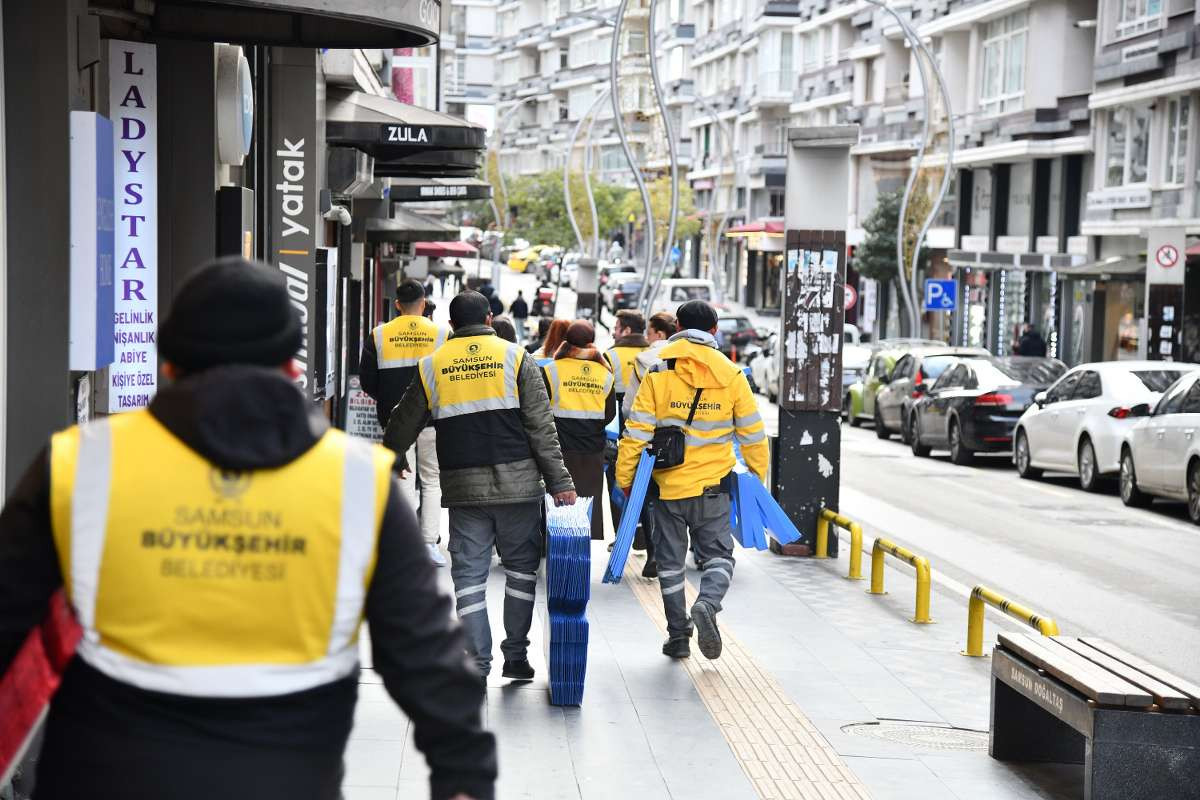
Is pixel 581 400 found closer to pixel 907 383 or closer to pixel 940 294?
pixel 907 383

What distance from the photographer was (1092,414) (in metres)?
21.2

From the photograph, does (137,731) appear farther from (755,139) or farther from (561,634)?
(755,139)

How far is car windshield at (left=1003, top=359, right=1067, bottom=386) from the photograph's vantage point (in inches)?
1008

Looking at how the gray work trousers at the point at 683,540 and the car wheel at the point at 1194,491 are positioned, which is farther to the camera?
the car wheel at the point at 1194,491

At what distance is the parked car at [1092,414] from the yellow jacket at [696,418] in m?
11.7

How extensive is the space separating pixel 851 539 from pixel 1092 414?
936cm

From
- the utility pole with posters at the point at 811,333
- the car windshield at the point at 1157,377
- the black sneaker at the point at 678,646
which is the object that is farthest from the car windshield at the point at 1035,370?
the black sneaker at the point at 678,646

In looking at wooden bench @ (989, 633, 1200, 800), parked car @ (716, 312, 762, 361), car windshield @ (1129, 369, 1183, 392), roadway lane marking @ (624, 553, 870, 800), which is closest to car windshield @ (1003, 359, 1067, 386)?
car windshield @ (1129, 369, 1183, 392)

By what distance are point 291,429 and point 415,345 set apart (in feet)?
30.0

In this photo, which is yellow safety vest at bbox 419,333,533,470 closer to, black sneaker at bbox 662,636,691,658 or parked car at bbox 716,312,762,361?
black sneaker at bbox 662,636,691,658

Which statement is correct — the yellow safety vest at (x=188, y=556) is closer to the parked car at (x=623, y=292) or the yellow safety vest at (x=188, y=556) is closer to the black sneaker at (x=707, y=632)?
the black sneaker at (x=707, y=632)

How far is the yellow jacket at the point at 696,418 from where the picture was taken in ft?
30.8

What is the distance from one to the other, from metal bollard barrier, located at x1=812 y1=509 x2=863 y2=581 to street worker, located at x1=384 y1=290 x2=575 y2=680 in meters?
4.89

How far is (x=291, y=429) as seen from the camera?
2918 millimetres
